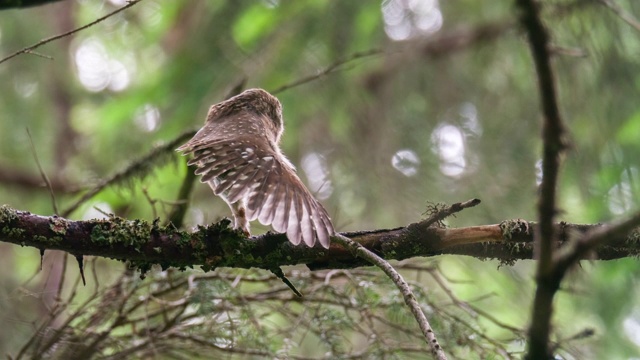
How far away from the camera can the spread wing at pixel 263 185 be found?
2438 mm

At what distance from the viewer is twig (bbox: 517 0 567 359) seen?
4.30 ft

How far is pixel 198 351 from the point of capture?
3.32 meters

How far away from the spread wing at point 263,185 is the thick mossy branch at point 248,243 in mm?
82

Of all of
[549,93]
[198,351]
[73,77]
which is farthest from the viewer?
[73,77]

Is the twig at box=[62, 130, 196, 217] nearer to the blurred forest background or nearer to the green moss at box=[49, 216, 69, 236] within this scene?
the blurred forest background

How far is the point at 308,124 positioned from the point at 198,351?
3.81 metres

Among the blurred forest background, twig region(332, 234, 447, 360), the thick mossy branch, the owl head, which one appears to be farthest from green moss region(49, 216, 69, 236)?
the owl head

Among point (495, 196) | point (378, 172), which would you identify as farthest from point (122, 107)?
point (495, 196)

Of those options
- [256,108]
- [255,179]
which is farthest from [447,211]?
[256,108]

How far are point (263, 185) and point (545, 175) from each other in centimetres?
156

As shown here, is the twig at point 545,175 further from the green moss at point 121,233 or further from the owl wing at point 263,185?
the green moss at point 121,233

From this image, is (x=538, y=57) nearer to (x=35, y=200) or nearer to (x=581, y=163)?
(x=581, y=163)

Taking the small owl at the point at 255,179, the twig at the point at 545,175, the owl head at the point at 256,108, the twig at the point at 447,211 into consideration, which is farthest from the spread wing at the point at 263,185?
the twig at the point at 545,175

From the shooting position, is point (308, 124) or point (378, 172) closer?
point (378, 172)
